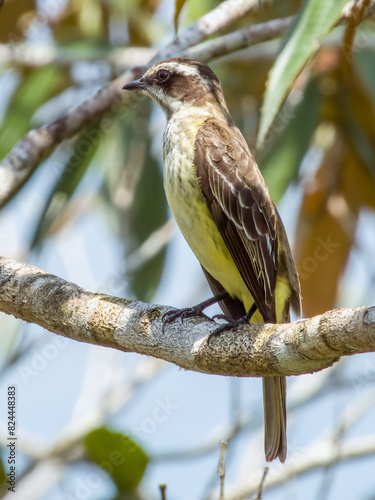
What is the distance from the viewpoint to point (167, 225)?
639cm

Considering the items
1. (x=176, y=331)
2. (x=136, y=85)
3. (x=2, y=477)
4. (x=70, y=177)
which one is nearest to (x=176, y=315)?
(x=176, y=331)

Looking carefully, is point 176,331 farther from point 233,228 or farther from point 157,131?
point 157,131

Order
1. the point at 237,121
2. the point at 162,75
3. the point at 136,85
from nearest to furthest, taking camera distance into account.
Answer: the point at 136,85
the point at 162,75
the point at 237,121

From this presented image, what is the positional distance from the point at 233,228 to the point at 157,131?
8.90ft

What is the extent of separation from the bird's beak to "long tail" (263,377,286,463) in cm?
206

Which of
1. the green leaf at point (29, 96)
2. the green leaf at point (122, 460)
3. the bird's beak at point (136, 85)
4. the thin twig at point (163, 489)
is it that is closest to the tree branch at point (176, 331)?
the green leaf at point (122, 460)

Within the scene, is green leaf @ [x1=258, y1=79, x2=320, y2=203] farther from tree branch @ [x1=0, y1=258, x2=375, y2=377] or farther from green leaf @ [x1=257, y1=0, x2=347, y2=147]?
tree branch @ [x1=0, y1=258, x2=375, y2=377]

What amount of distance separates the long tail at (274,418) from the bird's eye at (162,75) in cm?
213

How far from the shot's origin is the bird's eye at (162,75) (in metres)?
5.45

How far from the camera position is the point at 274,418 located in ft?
14.7

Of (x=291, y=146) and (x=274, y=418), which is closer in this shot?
(x=274, y=418)

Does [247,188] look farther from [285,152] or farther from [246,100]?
[246,100]

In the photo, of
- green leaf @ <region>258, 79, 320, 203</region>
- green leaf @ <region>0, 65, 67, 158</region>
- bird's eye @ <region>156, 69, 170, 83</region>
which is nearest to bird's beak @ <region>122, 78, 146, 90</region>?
bird's eye @ <region>156, 69, 170, 83</region>

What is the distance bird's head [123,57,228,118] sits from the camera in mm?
5383
